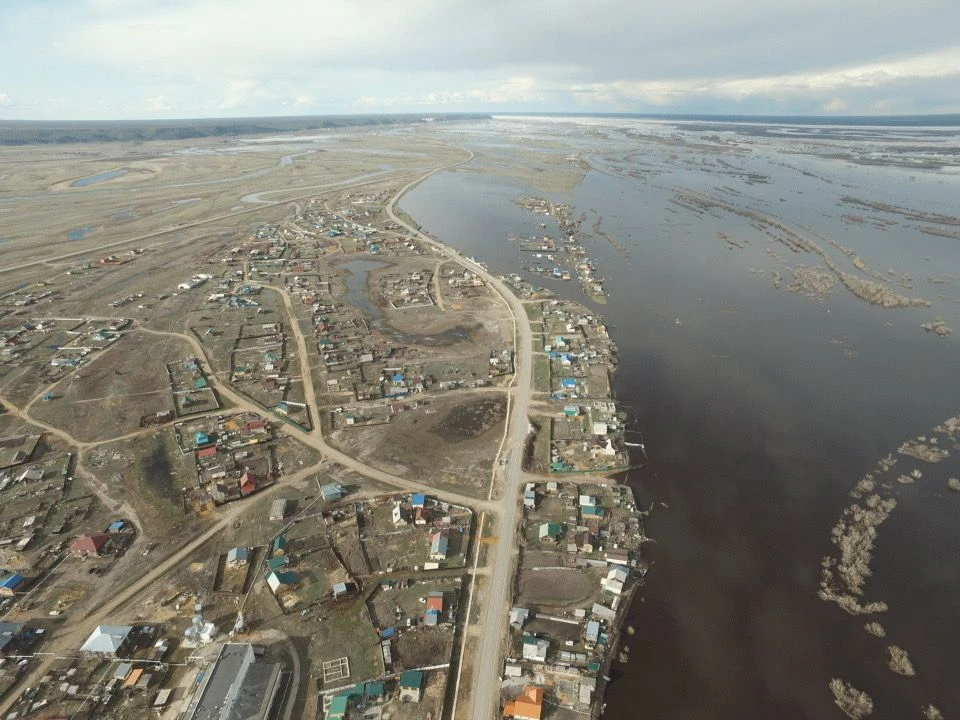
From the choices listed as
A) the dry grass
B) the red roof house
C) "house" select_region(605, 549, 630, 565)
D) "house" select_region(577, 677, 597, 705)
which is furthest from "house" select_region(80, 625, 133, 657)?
the dry grass

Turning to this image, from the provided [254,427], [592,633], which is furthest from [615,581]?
[254,427]

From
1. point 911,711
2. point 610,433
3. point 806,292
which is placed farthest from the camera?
point 806,292

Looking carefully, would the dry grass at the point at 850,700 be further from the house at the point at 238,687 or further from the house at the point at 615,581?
the house at the point at 238,687

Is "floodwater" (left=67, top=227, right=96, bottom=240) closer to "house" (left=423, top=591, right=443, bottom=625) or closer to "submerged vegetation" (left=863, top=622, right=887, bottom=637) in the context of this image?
"house" (left=423, top=591, right=443, bottom=625)

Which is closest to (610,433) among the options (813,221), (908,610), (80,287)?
(908,610)

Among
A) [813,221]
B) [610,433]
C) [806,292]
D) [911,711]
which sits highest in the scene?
[813,221]

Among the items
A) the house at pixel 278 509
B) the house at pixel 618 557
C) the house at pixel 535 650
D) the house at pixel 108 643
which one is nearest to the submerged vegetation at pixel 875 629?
the house at pixel 618 557

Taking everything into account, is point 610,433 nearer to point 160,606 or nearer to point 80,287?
point 160,606
